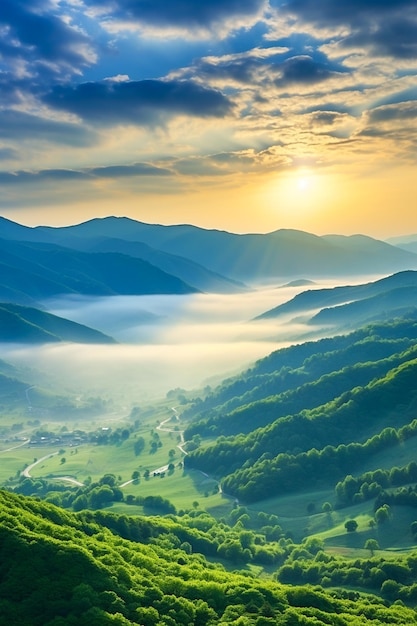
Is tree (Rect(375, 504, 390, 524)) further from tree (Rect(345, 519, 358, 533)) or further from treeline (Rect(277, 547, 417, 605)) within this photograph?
treeline (Rect(277, 547, 417, 605))

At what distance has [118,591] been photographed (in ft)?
326

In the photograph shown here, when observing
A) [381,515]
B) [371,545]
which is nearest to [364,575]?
[371,545]

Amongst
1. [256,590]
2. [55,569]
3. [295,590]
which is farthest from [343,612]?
[55,569]

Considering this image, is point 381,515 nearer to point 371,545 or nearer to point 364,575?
point 371,545

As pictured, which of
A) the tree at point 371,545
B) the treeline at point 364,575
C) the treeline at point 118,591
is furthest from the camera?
the tree at point 371,545

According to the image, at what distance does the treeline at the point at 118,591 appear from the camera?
92.1 m

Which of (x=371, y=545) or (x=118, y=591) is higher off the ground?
(x=118, y=591)

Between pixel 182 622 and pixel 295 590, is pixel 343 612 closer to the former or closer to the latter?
pixel 295 590

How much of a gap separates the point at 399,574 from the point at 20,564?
286ft

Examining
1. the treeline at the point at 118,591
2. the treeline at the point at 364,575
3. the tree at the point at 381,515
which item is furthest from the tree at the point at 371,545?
the treeline at the point at 118,591

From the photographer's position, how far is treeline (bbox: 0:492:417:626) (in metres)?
92.1

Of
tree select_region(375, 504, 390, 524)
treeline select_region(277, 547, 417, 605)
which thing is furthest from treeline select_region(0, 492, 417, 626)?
tree select_region(375, 504, 390, 524)

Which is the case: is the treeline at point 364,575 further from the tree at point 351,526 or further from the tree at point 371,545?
the tree at point 351,526

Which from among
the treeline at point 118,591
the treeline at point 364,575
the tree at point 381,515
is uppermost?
the treeline at point 118,591
